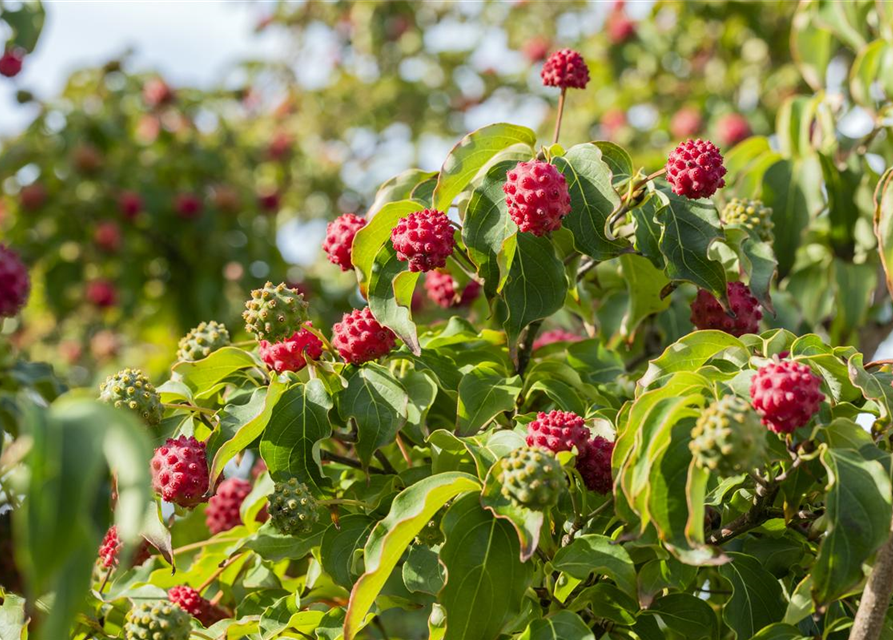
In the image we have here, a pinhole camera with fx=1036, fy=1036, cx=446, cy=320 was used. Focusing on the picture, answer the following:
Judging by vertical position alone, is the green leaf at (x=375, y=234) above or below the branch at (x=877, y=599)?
above

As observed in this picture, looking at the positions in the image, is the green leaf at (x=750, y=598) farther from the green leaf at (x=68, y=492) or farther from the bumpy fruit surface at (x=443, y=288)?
the green leaf at (x=68, y=492)

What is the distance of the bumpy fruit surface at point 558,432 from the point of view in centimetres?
138

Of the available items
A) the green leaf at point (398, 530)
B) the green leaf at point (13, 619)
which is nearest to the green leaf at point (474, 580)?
the green leaf at point (398, 530)

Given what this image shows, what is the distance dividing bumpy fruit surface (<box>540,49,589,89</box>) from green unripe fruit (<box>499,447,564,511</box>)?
84 centimetres

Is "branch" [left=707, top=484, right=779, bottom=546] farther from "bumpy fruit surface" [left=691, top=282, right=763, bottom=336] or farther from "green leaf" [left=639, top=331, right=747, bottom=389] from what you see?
"bumpy fruit surface" [left=691, top=282, right=763, bottom=336]

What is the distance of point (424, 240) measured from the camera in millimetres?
1482

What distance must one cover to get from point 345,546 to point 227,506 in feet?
1.82

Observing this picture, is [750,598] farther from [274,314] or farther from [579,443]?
[274,314]

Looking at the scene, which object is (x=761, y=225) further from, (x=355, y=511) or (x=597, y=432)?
(x=355, y=511)

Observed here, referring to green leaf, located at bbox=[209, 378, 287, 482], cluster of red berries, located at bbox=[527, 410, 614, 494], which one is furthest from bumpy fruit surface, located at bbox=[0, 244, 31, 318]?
cluster of red berries, located at bbox=[527, 410, 614, 494]

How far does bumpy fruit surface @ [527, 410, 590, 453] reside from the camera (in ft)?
4.54

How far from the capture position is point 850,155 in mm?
2539

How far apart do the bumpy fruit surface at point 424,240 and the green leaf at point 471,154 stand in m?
0.11

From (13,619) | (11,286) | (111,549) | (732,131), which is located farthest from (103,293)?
(13,619)
